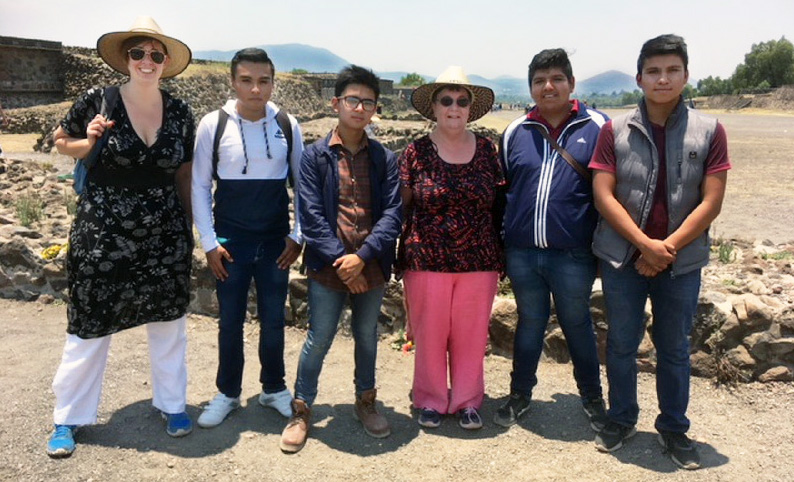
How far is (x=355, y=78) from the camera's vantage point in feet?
11.8

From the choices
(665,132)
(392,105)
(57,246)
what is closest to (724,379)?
(665,132)

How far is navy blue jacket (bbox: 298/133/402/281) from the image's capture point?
3.54 metres

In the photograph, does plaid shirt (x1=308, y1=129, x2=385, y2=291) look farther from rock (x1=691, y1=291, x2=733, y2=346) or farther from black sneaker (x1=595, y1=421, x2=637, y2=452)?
rock (x1=691, y1=291, x2=733, y2=346)

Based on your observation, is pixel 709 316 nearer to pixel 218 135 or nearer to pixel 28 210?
pixel 218 135

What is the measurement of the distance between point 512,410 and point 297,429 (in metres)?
1.38

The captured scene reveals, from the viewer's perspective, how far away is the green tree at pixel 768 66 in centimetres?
6838

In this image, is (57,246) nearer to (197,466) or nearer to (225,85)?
(197,466)

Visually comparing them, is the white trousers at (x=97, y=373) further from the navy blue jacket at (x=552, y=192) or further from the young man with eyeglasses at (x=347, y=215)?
the navy blue jacket at (x=552, y=192)

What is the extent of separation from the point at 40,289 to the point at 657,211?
229 inches

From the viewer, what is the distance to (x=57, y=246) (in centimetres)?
633

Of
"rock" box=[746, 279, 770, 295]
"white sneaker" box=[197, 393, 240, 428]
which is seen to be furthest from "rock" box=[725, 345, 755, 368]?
"white sneaker" box=[197, 393, 240, 428]

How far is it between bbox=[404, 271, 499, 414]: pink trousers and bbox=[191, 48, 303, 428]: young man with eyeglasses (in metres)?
0.85

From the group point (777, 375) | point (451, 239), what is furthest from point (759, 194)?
point (451, 239)

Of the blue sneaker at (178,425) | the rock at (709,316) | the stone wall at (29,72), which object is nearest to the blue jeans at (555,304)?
the rock at (709,316)
